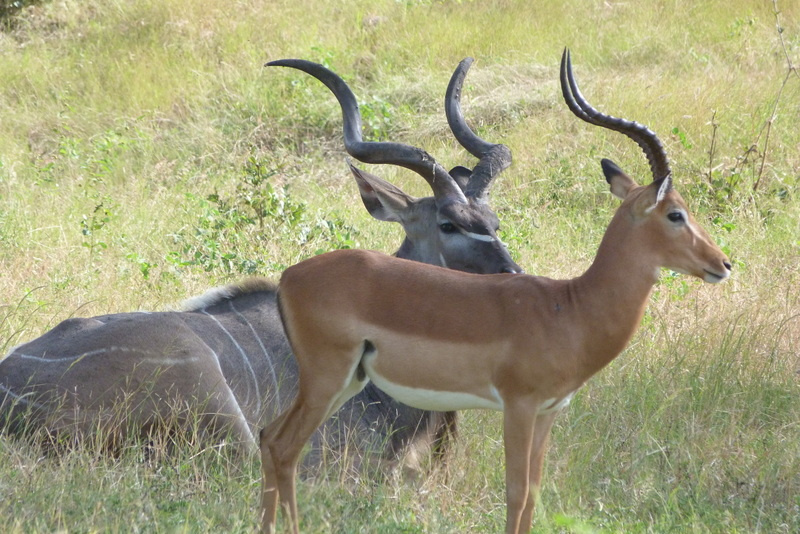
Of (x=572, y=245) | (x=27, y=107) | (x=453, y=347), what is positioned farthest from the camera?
(x=27, y=107)

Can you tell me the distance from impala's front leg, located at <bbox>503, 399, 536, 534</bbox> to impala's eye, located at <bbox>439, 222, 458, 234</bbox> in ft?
6.90

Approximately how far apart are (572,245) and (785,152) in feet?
8.05

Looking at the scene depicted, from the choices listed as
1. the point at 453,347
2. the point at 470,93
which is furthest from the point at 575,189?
the point at 453,347

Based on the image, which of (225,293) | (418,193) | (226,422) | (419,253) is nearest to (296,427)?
(226,422)

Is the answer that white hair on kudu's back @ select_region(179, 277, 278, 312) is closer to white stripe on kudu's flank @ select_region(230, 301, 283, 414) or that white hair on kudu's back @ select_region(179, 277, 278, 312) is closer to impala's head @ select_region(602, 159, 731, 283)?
white stripe on kudu's flank @ select_region(230, 301, 283, 414)

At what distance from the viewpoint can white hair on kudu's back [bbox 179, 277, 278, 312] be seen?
5594 mm

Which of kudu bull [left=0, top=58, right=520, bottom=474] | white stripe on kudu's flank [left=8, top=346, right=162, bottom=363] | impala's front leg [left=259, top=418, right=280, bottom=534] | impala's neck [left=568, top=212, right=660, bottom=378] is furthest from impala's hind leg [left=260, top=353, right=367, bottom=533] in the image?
white stripe on kudu's flank [left=8, top=346, right=162, bottom=363]

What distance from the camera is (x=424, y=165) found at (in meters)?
5.62

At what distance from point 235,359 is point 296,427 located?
1.60 metres

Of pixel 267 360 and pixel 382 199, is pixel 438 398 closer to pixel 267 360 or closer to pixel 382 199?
pixel 267 360

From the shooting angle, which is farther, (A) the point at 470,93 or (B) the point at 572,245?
(A) the point at 470,93

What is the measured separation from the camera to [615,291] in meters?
3.68

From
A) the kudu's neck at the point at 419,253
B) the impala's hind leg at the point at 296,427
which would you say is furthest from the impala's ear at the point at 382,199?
the impala's hind leg at the point at 296,427

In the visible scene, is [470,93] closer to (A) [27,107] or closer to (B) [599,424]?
(A) [27,107]
